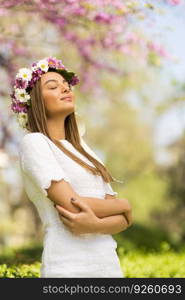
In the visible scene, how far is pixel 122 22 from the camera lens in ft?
27.4

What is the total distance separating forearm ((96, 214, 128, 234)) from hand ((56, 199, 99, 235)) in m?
0.03

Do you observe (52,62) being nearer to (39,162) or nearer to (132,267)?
(39,162)

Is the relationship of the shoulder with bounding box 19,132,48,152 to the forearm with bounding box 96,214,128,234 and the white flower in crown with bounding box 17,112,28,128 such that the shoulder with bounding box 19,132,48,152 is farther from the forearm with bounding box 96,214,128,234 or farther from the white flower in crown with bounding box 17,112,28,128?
the forearm with bounding box 96,214,128,234

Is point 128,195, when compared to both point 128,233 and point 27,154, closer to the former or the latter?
point 128,233

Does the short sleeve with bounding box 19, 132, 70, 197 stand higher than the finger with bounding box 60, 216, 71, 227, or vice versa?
the short sleeve with bounding box 19, 132, 70, 197

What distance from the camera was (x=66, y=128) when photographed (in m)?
3.29

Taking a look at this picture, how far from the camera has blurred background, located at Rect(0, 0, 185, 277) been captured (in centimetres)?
705

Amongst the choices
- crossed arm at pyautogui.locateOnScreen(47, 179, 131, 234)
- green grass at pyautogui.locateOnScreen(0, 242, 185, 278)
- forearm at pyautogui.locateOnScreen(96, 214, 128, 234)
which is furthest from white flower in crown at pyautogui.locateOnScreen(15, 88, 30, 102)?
green grass at pyautogui.locateOnScreen(0, 242, 185, 278)

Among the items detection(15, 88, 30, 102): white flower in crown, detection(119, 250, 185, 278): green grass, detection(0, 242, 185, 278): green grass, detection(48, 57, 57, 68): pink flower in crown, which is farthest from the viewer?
detection(119, 250, 185, 278): green grass

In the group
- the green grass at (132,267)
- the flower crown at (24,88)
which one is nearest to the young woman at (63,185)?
the flower crown at (24,88)

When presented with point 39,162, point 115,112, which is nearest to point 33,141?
point 39,162

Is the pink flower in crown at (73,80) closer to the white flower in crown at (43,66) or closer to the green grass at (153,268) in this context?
the white flower in crown at (43,66)

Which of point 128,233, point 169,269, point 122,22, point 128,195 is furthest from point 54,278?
Answer: point 128,195

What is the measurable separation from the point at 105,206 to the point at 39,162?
430 mm
